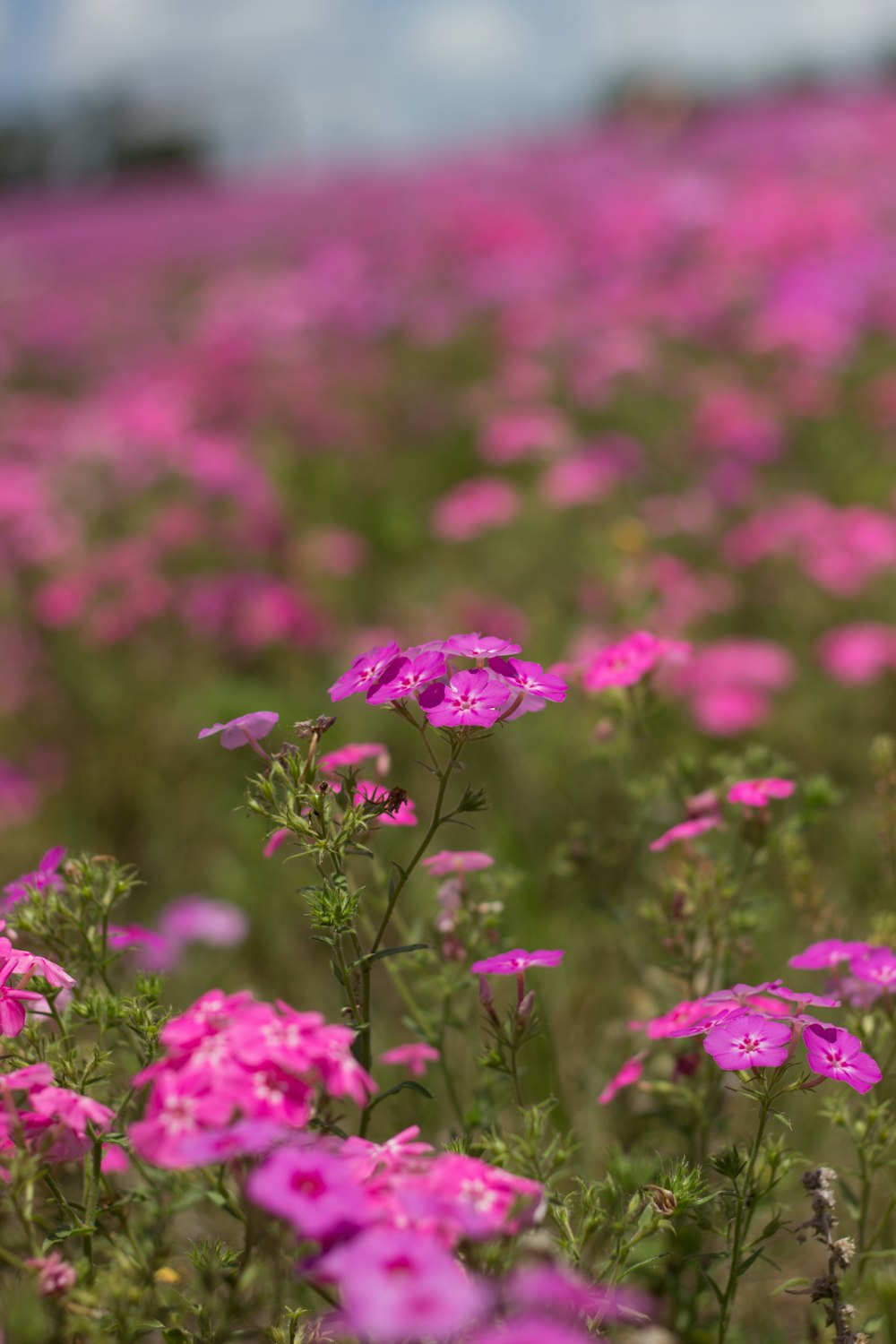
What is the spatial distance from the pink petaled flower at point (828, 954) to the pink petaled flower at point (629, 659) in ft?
1.66

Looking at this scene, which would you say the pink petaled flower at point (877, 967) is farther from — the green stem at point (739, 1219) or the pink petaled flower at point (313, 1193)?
the pink petaled flower at point (313, 1193)

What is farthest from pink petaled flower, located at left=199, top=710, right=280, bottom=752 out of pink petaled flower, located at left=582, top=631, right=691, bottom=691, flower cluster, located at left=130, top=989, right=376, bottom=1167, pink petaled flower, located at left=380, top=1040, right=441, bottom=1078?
pink petaled flower, located at left=582, top=631, right=691, bottom=691

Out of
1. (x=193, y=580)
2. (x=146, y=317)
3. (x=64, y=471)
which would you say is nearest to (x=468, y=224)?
(x=146, y=317)

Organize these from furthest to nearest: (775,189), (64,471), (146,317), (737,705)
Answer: (146,317) → (775,189) → (64,471) → (737,705)

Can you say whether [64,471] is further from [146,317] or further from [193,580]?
[146,317]

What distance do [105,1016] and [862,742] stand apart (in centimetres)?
302

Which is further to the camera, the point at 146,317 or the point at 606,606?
the point at 146,317

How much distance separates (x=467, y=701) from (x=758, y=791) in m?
0.59

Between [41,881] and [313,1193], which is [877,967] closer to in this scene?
[313,1193]

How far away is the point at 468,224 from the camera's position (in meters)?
9.51

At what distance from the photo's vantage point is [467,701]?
135cm

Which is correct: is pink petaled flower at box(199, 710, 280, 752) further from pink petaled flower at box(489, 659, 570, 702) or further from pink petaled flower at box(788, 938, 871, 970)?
pink petaled flower at box(788, 938, 871, 970)

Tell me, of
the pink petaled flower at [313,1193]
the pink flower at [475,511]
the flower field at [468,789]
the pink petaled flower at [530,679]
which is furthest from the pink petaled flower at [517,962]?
the pink flower at [475,511]

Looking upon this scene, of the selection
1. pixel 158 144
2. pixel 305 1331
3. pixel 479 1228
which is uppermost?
pixel 479 1228
